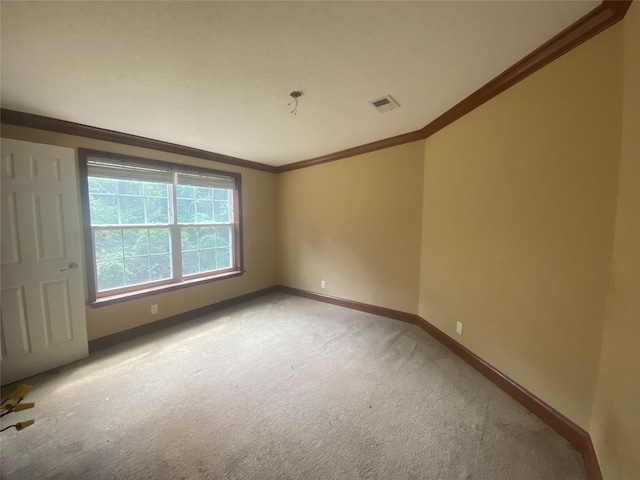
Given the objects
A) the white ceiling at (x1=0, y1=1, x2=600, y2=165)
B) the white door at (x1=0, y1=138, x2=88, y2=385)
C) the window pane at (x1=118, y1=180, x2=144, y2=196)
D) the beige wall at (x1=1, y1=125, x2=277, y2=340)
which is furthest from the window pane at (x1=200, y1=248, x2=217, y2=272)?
the white ceiling at (x1=0, y1=1, x2=600, y2=165)

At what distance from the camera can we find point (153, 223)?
284 centimetres

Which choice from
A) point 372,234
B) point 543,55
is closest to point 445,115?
point 543,55

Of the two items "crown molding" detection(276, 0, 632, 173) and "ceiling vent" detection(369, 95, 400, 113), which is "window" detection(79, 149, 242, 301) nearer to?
"ceiling vent" detection(369, 95, 400, 113)

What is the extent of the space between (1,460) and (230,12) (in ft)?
8.58

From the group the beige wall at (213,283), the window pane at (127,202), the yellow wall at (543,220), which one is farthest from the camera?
the window pane at (127,202)

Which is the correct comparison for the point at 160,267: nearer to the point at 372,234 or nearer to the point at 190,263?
the point at 190,263

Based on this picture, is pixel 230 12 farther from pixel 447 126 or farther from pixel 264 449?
pixel 264 449

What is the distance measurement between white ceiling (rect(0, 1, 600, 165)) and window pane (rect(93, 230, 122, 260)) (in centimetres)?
107

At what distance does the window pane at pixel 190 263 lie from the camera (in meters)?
3.18

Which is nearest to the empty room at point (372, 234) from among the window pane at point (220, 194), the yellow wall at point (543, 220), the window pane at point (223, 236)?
the yellow wall at point (543, 220)

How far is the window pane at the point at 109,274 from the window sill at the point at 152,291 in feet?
0.42

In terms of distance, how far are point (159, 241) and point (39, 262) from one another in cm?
101

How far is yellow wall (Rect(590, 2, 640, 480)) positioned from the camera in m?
0.95

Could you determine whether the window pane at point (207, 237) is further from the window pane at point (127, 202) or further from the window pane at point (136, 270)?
the window pane at point (136, 270)
